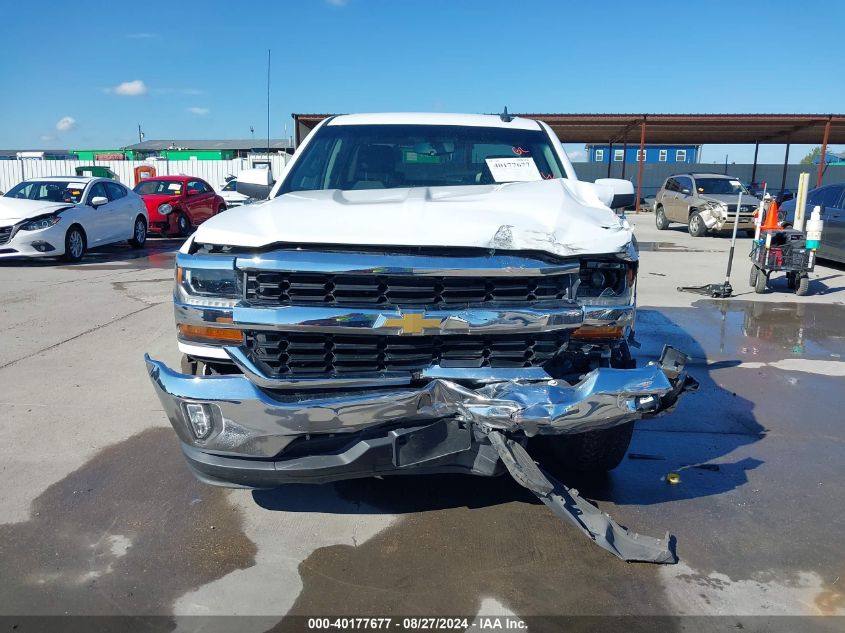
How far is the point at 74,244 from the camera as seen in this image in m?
12.8

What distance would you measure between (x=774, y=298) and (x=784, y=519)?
7.23 m

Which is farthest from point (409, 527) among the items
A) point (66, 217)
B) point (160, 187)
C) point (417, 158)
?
point (160, 187)

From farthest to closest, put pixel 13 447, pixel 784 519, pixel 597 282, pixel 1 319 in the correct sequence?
1. pixel 1 319
2. pixel 13 447
3. pixel 784 519
4. pixel 597 282

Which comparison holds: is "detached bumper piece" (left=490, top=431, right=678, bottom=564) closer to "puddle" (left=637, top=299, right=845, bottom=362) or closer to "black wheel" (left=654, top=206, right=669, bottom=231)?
"puddle" (left=637, top=299, right=845, bottom=362)

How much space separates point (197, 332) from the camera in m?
3.03

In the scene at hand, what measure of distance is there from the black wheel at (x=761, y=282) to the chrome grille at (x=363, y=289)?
8.43 metres

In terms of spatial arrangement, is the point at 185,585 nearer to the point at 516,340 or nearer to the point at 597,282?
the point at 516,340

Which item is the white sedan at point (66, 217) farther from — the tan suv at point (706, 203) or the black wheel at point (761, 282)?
the tan suv at point (706, 203)

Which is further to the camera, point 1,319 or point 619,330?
point 1,319

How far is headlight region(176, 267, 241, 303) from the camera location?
2.97 m

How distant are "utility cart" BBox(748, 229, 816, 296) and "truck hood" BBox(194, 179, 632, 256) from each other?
24.8ft

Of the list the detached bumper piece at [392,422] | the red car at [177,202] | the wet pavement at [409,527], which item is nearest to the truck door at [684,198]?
the red car at [177,202]

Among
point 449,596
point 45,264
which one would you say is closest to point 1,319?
point 45,264

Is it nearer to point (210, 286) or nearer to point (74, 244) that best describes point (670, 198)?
point (74, 244)
